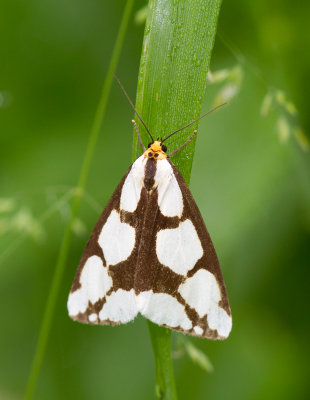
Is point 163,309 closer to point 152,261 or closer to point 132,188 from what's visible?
point 152,261

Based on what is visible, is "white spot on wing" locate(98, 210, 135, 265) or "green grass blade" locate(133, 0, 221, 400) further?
"white spot on wing" locate(98, 210, 135, 265)

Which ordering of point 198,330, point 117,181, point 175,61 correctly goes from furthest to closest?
1. point 117,181
2. point 198,330
3. point 175,61

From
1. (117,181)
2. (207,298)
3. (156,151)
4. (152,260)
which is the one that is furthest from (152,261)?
(117,181)

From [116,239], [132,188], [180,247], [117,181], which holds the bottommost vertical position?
[180,247]

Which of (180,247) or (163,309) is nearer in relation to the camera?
(163,309)

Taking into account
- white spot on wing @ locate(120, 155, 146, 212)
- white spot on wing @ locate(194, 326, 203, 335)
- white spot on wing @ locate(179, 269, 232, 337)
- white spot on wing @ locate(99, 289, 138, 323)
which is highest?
white spot on wing @ locate(120, 155, 146, 212)

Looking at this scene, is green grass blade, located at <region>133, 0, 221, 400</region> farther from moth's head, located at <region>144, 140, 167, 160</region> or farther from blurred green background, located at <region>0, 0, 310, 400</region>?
blurred green background, located at <region>0, 0, 310, 400</region>

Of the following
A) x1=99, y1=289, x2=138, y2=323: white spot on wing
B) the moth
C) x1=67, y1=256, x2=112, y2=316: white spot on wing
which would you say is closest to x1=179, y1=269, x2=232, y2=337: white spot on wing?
the moth
